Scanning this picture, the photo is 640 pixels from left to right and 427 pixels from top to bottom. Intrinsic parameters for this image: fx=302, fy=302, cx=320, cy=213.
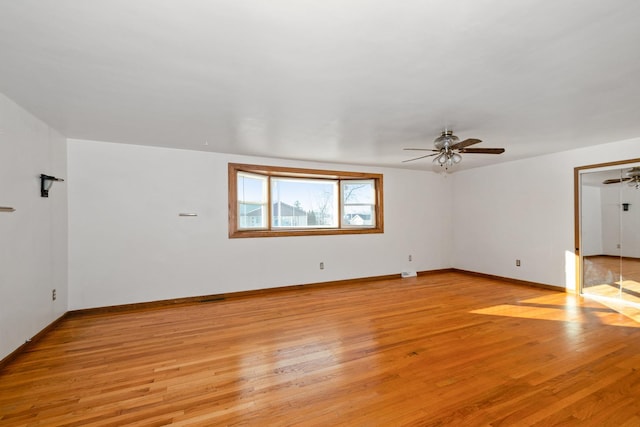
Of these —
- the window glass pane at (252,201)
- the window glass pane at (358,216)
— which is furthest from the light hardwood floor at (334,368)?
the window glass pane at (358,216)

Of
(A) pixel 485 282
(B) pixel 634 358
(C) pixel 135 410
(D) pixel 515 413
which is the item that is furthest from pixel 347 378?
(A) pixel 485 282

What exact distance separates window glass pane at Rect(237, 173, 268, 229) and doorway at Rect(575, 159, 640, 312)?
490 cm

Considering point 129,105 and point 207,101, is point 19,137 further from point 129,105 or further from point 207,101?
point 207,101

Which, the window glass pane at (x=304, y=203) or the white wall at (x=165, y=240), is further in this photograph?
the window glass pane at (x=304, y=203)

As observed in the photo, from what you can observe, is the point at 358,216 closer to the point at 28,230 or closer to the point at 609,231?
the point at 609,231

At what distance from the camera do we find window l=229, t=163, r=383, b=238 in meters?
4.98

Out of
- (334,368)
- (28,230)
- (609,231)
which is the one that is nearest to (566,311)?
(609,231)

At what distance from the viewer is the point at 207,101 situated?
2613mm

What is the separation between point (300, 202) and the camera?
5.56m

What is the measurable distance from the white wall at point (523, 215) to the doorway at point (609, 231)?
0.42 ft

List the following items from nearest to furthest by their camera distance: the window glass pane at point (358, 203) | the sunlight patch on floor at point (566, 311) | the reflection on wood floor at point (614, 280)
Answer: the sunlight patch on floor at point (566, 311) < the reflection on wood floor at point (614, 280) < the window glass pane at point (358, 203)

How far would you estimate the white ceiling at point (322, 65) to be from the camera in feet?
4.91

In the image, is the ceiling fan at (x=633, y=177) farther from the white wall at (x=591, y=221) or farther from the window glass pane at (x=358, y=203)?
the window glass pane at (x=358, y=203)

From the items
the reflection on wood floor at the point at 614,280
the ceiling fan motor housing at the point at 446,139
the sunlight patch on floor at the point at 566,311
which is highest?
the ceiling fan motor housing at the point at 446,139
